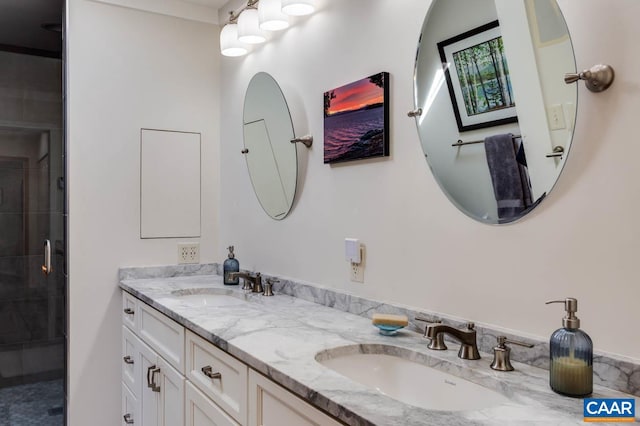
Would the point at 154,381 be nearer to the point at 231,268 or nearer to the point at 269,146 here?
the point at 231,268

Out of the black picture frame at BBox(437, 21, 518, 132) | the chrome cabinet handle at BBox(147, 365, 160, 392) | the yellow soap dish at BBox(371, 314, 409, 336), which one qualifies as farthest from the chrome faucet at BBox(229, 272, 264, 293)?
the black picture frame at BBox(437, 21, 518, 132)

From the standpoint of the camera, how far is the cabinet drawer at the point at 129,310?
95.6 inches

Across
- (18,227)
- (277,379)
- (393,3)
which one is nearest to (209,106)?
(18,227)

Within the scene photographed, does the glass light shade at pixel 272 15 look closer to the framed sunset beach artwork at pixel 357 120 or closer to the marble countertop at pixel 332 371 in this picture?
the framed sunset beach artwork at pixel 357 120

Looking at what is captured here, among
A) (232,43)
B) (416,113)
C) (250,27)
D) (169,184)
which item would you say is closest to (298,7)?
(250,27)

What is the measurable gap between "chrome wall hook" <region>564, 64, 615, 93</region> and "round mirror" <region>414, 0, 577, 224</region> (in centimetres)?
3

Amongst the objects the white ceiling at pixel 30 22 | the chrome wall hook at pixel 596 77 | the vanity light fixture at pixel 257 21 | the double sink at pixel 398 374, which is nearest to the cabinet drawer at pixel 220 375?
the double sink at pixel 398 374

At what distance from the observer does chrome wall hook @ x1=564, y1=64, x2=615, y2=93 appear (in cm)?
106

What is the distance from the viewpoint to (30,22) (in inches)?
118

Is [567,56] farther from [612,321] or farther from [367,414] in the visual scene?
[367,414]

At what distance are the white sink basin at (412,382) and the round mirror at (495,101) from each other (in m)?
0.43

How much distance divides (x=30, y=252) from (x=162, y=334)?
1.53 metres

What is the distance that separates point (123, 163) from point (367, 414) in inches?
85.8

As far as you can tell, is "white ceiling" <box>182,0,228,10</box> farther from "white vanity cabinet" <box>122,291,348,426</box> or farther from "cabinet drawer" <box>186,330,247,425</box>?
"cabinet drawer" <box>186,330,247,425</box>
